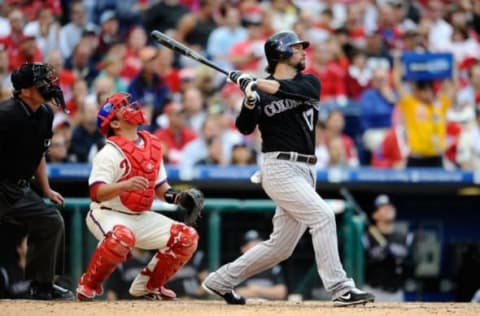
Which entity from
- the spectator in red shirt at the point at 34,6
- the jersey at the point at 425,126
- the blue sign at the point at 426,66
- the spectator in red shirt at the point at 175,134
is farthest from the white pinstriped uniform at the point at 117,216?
the spectator in red shirt at the point at 34,6

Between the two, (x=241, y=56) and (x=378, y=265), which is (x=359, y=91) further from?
(x=378, y=265)

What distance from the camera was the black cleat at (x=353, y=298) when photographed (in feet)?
28.0

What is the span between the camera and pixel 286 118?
8680mm

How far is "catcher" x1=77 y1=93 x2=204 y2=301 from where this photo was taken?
8750 mm

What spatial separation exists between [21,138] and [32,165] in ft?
0.74

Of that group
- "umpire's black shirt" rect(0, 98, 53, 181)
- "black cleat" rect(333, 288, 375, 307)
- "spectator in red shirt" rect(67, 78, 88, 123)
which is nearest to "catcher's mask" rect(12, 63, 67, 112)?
"umpire's black shirt" rect(0, 98, 53, 181)

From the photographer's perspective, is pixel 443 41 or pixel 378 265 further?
pixel 443 41

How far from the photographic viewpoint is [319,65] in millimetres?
14578

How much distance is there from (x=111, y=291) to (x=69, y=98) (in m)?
3.06

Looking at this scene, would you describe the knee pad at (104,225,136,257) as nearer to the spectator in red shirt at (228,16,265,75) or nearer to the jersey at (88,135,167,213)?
the jersey at (88,135,167,213)

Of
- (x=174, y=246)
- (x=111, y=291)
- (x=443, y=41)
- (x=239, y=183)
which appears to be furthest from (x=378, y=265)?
(x=443, y=41)

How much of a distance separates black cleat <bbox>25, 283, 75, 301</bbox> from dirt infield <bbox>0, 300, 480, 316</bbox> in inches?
10.6

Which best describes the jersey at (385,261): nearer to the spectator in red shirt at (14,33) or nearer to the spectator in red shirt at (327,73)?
the spectator in red shirt at (327,73)

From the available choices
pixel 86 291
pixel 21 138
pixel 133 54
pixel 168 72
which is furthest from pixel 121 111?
pixel 133 54
